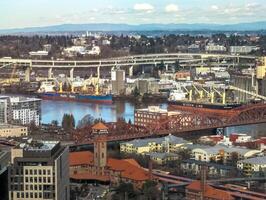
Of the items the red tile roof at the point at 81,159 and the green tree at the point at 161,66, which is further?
the green tree at the point at 161,66

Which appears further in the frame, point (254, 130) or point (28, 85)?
point (28, 85)

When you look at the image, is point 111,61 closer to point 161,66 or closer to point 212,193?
point 161,66

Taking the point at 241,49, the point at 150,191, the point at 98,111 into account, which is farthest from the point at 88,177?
the point at 241,49

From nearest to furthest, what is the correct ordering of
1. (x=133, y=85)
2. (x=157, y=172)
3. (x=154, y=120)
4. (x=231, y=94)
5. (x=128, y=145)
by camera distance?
(x=157, y=172) < (x=128, y=145) < (x=154, y=120) < (x=231, y=94) < (x=133, y=85)

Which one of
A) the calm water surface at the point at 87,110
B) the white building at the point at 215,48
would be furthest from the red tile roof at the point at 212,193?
the white building at the point at 215,48

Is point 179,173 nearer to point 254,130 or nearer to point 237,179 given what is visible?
point 237,179

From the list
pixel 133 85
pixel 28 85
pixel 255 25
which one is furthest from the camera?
pixel 255 25

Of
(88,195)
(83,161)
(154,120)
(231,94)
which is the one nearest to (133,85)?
(231,94)

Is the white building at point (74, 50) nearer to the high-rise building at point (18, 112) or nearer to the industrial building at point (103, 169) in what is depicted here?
the high-rise building at point (18, 112)
